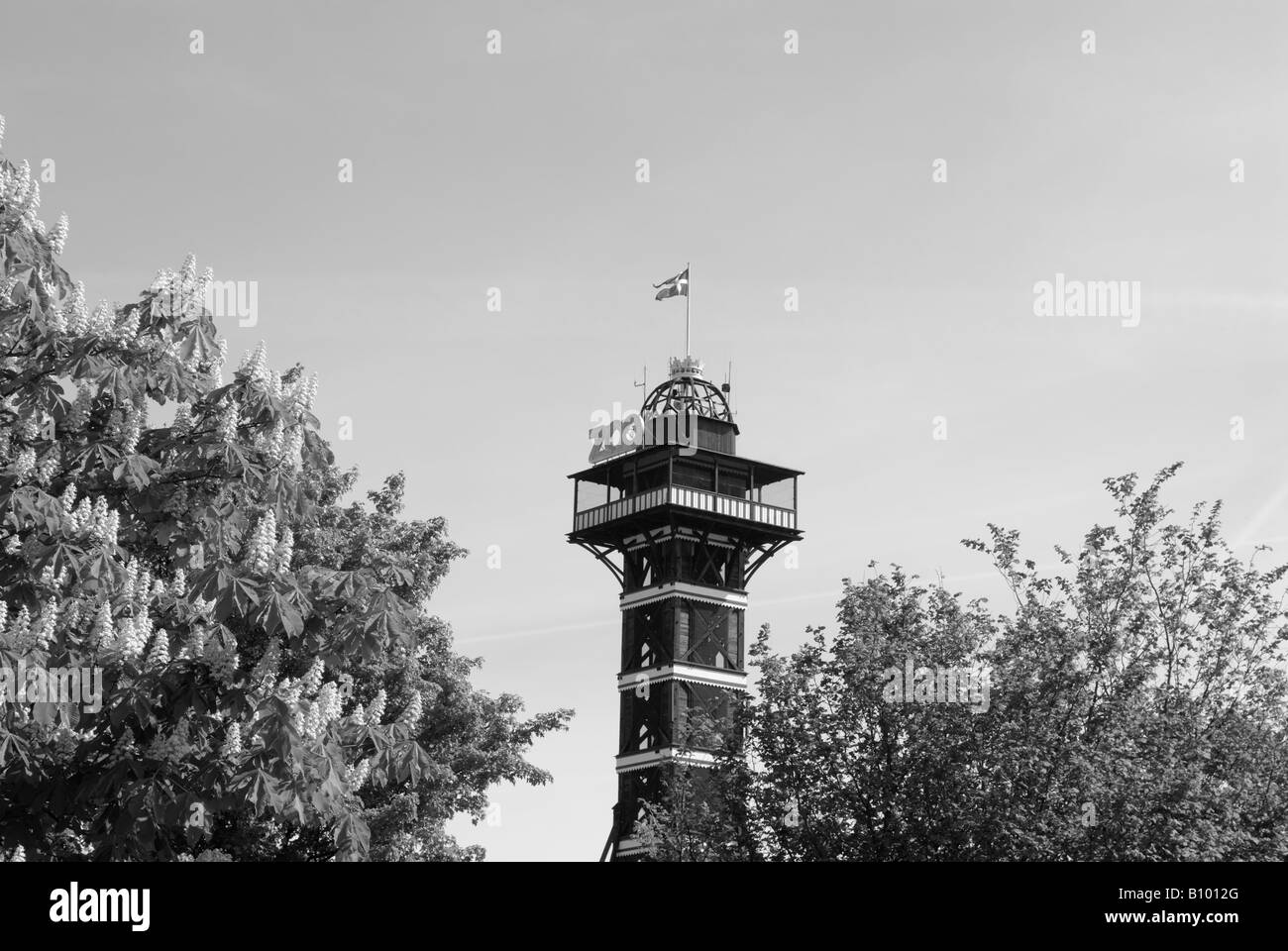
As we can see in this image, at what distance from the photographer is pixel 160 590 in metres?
17.5

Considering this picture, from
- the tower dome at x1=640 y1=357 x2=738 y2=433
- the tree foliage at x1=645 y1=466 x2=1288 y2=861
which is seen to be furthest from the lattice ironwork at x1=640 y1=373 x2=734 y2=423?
the tree foliage at x1=645 y1=466 x2=1288 y2=861

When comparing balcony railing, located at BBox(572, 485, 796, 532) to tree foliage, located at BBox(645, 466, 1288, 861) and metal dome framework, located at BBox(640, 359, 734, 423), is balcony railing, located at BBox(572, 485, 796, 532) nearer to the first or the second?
metal dome framework, located at BBox(640, 359, 734, 423)

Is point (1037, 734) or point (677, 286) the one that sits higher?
point (677, 286)

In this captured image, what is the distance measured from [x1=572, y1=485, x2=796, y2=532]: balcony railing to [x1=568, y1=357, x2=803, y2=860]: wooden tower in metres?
0.08

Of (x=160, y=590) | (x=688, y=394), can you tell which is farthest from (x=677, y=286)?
(x=160, y=590)

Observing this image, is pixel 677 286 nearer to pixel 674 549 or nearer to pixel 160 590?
pixel 674 549

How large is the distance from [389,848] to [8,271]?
2277cm

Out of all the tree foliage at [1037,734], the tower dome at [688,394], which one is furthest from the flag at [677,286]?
the tree foliage at [1037,734]

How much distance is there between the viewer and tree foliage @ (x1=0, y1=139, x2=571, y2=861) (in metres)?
16.0

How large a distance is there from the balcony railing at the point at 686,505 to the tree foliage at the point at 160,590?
66.9 m

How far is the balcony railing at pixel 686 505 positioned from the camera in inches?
3425

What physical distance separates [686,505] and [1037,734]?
48.7m
